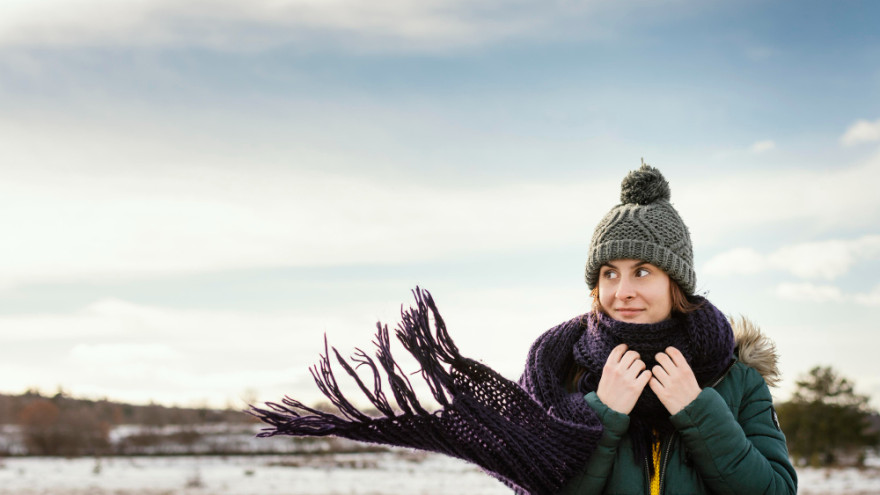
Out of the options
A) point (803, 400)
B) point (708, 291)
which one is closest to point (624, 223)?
point (708, 291)

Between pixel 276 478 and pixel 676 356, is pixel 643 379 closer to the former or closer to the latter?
pixel 676 356

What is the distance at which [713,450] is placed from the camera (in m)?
1.97

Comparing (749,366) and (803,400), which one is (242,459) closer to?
(803,400)

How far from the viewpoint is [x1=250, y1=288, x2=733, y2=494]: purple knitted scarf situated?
2037mm

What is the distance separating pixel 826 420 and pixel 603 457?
32.9 meters

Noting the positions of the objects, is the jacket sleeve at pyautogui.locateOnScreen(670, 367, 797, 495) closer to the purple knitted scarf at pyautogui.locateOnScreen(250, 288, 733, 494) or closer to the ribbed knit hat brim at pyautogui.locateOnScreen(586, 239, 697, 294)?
the purple knitted scarf at pyautogui.locateOnScreen(250, 288, 733, 494)

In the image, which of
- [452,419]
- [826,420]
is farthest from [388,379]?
[826,420]

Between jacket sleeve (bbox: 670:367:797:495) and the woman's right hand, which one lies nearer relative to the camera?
jacket sleeve (bbox: 670:367:797:495)

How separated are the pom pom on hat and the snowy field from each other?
14926 mm

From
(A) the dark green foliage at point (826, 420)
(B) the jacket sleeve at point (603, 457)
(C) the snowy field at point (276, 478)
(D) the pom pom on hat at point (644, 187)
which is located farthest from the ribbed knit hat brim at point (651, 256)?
(A) the dark green foliage at point (826, 420)

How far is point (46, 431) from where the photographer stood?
38.7 metres

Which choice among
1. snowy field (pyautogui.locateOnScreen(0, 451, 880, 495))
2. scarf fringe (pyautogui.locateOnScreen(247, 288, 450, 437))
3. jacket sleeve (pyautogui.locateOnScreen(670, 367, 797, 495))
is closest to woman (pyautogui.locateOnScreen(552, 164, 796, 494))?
jacket sleeve (pyautogui.locateOnScreen(670, 367, 797, 495))

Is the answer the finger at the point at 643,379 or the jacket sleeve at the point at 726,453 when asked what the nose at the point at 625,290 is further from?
the jacket sleeve at the point at 726,453

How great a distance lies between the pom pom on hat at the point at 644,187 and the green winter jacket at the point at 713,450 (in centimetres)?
62
